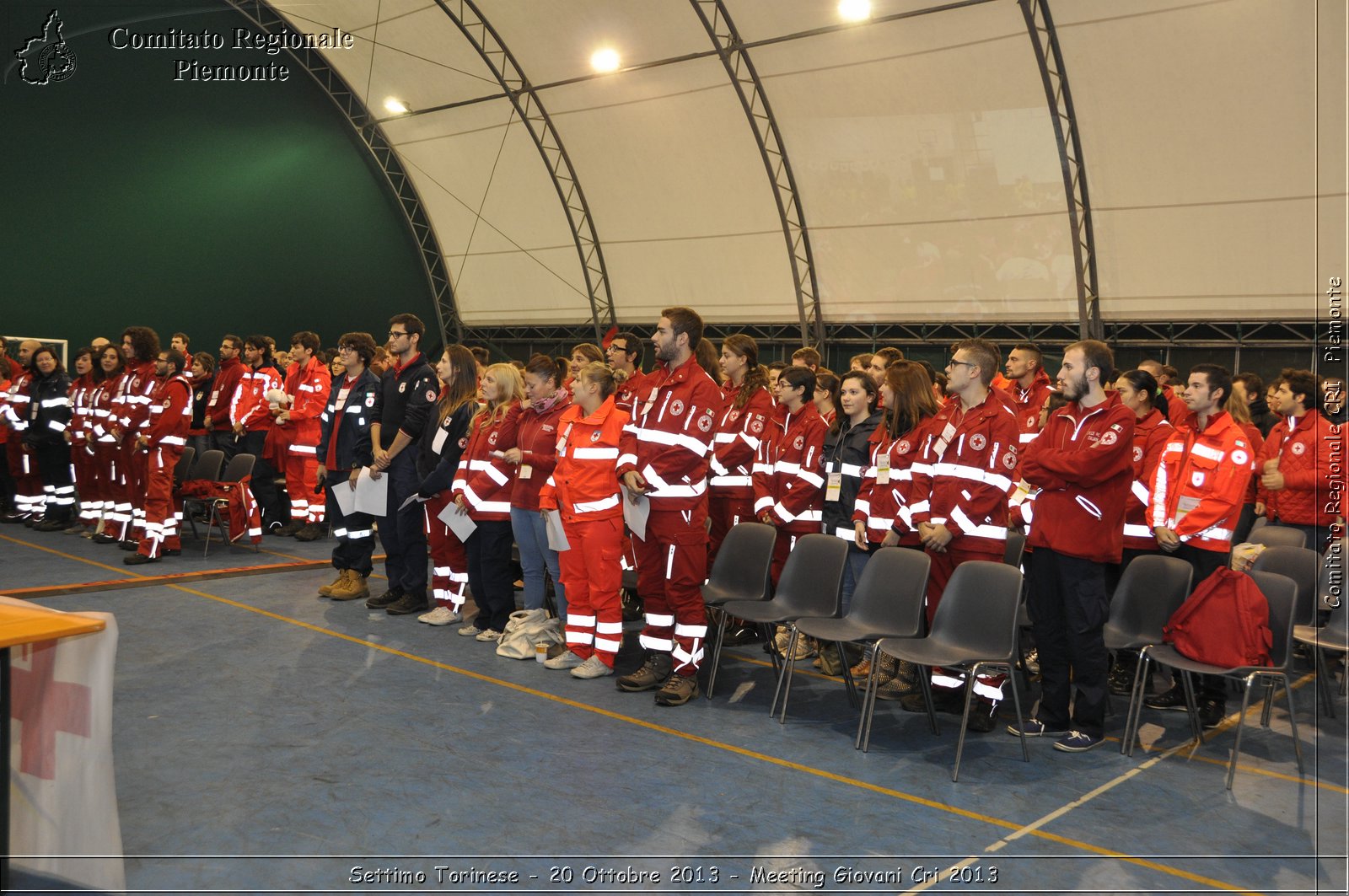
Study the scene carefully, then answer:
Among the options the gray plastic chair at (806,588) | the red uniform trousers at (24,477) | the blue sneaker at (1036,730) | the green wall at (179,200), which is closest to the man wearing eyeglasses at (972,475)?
the blue sneaker at (1036,730)

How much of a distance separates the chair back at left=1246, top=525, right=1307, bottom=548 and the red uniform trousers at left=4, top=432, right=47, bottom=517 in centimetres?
1098

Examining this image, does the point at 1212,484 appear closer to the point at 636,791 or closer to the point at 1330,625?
the point at 1330,625

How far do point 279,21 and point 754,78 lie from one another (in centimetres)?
→ 811

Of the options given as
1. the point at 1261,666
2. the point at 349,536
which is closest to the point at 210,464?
the point at 349,536

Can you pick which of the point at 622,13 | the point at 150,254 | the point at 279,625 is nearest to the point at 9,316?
the point at 150,254

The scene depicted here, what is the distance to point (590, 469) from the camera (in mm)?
5645

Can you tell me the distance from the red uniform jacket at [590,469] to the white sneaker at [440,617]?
148 centimetres

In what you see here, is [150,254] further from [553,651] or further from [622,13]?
[553,651]

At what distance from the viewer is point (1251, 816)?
398 cm

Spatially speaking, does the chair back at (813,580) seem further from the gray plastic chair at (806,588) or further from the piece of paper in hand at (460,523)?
the piece of paper in hand at (460,523)

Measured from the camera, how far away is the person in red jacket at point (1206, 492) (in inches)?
206

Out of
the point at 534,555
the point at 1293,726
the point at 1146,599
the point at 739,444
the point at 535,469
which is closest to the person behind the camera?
the point at 1293,726

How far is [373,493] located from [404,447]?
0.40 m

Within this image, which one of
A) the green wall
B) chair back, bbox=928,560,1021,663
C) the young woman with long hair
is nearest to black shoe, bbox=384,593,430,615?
the young woman with long hair
